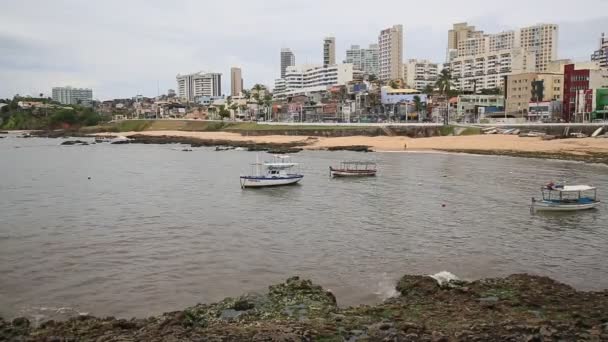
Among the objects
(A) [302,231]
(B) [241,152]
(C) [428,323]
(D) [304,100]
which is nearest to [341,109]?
(D) [304,100]

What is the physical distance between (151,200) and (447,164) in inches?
1602

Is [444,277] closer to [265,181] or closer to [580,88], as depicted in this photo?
[265,181]

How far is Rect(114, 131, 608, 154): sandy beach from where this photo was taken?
79125 mm

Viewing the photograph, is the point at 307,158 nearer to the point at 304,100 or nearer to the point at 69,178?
the point at 69,178

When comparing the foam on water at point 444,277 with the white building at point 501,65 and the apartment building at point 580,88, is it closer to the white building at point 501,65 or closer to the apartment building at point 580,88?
the apartment building at point 580,88

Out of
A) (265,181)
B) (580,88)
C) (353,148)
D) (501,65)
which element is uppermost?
(501,65)

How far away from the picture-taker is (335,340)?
15.4 m

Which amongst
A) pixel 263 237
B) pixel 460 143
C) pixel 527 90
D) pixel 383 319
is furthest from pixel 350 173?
pixel 527 90

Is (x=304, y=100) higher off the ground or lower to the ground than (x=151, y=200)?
higher

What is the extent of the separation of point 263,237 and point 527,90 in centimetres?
11398

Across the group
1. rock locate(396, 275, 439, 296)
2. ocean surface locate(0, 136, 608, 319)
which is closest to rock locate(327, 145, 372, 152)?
ocean surface locate(0, 136, 608, 319)

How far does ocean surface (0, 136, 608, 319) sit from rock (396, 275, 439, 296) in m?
0.72

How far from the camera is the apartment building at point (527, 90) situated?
12594 cm

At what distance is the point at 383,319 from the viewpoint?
17281 millimetres
